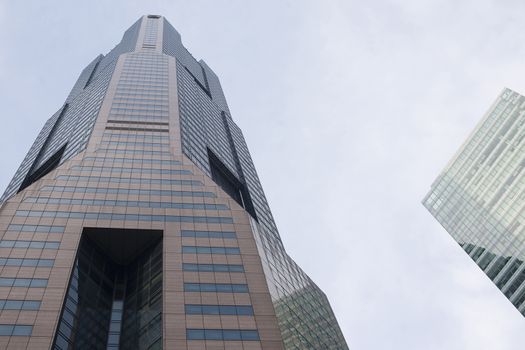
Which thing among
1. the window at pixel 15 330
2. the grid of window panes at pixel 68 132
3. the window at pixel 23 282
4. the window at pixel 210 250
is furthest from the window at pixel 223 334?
the grid of window panes at pixel 68 132

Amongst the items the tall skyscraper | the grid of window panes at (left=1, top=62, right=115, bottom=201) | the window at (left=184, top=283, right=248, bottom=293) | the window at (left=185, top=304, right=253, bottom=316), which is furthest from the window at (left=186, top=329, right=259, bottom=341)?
the grid of window panes at (left=1, top=62, right=115, bottom=201)

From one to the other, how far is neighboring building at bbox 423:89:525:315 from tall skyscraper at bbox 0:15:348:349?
52162 mm

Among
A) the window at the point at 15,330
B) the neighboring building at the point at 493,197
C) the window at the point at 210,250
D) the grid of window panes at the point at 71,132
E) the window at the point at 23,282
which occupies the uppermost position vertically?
the grid of window panes at the point at 71,132

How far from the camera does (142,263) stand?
210ft

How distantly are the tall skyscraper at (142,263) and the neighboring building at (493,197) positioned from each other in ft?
171

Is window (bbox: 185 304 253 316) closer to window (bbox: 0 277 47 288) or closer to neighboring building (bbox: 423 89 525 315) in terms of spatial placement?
window (bbox: 0 277 47 288)

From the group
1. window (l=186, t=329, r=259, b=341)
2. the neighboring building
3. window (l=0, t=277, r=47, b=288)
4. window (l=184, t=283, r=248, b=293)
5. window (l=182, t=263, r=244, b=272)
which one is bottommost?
window (l=186, t=329, r=259, b=341)

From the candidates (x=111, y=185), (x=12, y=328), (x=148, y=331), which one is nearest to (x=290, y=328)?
(x=148, y=331)

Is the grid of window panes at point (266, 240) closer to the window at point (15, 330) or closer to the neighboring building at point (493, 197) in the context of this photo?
the window at point (15, 330)

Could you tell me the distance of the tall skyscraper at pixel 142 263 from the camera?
162 ft

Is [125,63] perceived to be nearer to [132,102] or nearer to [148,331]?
[132,102]

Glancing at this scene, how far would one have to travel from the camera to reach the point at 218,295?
53.1 m

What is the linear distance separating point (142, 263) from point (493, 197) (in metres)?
86.3

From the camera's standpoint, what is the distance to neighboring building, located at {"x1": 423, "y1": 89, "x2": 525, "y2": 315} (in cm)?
10856
